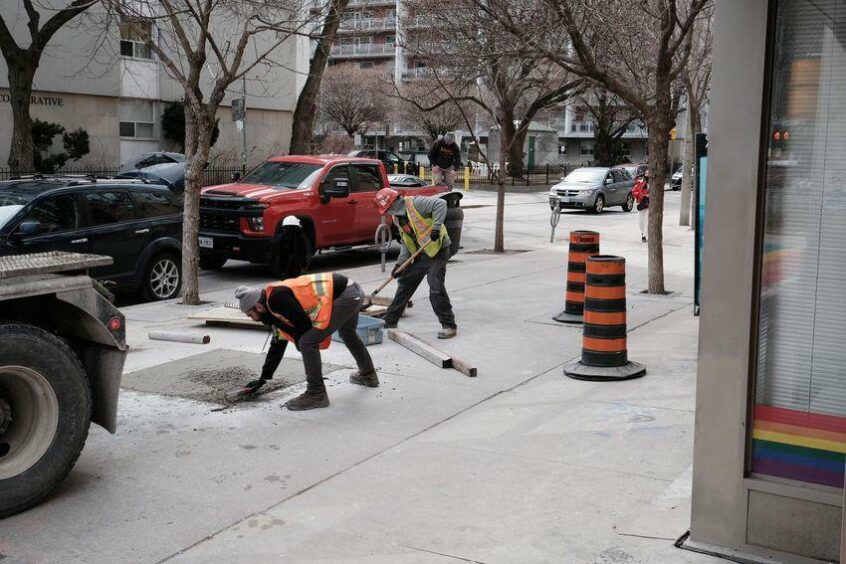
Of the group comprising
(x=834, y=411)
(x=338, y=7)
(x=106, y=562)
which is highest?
(x=338, y=7)

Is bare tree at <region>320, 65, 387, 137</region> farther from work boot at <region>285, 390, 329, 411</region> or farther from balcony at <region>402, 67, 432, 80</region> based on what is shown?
work boot at <region>285, 390, 329, 411</region>

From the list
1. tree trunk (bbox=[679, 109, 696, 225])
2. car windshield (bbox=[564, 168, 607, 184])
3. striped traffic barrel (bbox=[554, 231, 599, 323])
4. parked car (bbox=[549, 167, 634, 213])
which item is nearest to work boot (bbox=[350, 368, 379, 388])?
striped traffic barrel (bbox=[554, 231, 599, 323])

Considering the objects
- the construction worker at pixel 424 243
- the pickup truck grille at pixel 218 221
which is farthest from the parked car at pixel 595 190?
the construction worker at pixel 424 243

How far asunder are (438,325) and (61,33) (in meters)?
23.4

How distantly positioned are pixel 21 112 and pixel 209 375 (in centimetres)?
1792

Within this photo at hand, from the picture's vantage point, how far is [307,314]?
6910 millimetres

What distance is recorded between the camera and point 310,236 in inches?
612

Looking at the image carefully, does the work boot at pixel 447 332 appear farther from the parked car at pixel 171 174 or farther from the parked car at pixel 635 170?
the parked car at pixel 635 170

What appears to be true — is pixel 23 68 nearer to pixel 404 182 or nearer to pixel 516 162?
pixel 404 182

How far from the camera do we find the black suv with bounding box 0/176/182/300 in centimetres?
1130

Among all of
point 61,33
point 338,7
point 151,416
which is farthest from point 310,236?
point 61,33

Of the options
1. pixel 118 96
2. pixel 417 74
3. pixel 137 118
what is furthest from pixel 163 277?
pixel 417 74

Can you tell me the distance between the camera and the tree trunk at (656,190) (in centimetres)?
1266

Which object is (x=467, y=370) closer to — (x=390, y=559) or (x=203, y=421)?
(x=203, y=421)
